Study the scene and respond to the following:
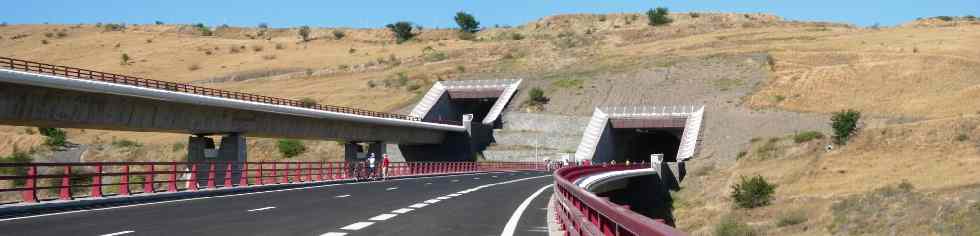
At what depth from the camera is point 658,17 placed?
628 feet

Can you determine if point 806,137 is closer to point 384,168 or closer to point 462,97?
point 384,168

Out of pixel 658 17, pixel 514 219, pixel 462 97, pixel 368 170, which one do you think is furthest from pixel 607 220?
pixel 658 17

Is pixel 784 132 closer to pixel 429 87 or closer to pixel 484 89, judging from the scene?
pixel 484 89

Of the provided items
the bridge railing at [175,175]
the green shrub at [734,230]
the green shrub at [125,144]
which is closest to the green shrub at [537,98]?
the bridge railing at [175,175]

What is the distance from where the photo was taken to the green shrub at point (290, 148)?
3369 inches

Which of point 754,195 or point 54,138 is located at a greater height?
point 54,138

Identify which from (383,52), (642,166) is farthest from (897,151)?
(383,52)

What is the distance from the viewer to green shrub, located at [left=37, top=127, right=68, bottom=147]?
8162 centimetres

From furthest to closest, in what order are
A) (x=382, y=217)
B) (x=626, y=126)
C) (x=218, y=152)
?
1. (x=626, y=126)
2. (x=218, y=152)
3. (x=382, y=217)

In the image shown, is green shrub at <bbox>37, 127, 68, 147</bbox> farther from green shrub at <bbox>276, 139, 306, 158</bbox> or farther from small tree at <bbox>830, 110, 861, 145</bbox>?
small tree at <bbox>830, 110, 861, 145</bbox>

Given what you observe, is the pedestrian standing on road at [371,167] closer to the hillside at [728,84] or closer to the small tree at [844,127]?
the hillside at [728,84]

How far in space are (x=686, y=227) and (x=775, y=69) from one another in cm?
6456

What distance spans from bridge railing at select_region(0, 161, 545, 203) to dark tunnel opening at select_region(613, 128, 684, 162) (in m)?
8.58

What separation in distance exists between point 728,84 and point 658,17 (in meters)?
95.0
